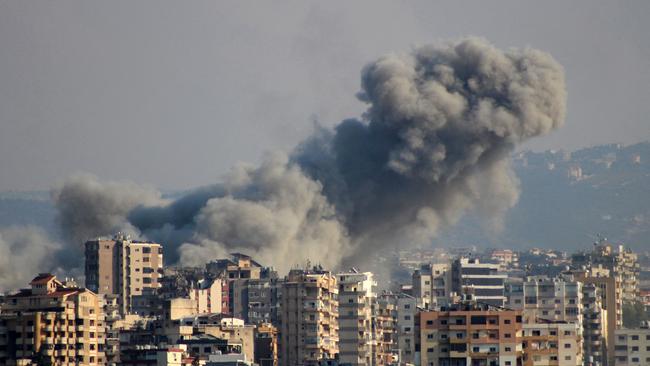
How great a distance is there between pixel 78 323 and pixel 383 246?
5812 cm

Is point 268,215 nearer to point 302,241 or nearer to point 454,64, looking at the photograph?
point 302,241

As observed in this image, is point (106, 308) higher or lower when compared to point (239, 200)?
lower

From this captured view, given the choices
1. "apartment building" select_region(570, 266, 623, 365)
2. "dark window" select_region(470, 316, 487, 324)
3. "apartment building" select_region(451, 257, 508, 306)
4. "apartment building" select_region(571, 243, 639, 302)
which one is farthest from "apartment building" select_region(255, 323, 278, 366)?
"apartment building" select_region(571, 243, 639, 302)

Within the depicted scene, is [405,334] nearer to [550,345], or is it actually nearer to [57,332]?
[550,345]

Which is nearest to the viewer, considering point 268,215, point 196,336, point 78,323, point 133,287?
point 78,323

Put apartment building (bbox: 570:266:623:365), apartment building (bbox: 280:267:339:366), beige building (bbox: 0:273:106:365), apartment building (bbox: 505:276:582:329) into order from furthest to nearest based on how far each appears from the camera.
Answer: apartment building (bbox: 570:266:623:365) → apartment building (bbox: 505:276:582:329) → apartment building (bbox: 280:267:339:366) → beige building (bbox: 0:273:106:365)

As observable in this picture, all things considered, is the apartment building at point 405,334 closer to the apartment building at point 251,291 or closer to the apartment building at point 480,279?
the apartment building at point 251,291

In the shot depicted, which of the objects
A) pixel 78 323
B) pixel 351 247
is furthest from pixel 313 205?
pixel 78 323

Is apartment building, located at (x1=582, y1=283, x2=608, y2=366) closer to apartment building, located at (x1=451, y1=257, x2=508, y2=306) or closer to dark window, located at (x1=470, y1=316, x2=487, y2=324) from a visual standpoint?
apartment building, located at (x1=451, y1=257, x2=508, y2=306)

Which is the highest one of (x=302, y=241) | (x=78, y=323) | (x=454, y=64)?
(x=454, y=64)

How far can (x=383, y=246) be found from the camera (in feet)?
396

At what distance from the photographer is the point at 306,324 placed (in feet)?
257

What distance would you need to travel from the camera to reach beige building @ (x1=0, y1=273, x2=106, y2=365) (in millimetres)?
62062

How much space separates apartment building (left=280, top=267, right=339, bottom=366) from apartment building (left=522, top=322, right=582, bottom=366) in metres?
12.2
